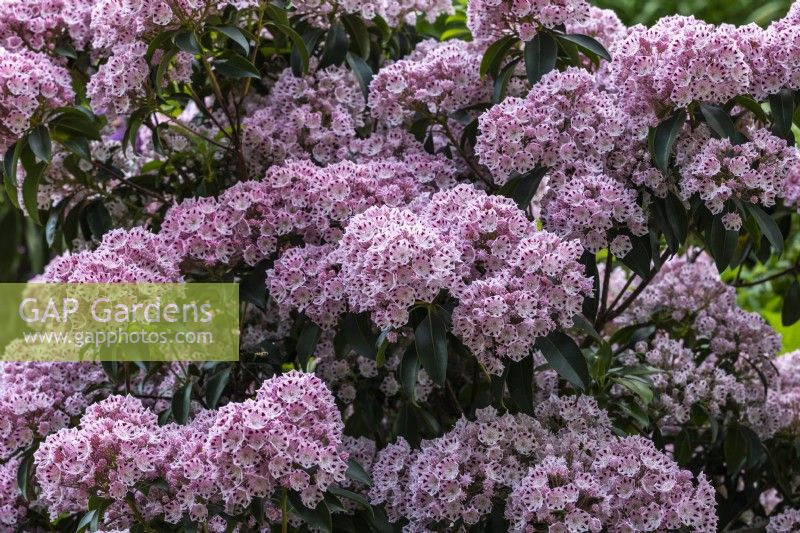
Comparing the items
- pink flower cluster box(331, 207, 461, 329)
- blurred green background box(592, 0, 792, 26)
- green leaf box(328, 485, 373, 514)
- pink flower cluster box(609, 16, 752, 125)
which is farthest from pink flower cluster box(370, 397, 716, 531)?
blurred green background box(592, 0, 792, 26)

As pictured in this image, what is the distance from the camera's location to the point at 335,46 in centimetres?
261

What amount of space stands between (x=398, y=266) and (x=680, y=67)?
0.74m

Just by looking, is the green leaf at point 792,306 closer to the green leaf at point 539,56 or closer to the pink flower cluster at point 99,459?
the green leaf at point 539,56

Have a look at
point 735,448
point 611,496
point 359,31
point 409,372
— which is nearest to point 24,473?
point 409,372

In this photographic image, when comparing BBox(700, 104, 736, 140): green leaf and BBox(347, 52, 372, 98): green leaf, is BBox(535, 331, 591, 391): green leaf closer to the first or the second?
BBox(700, 104, 736, 140): green leaf

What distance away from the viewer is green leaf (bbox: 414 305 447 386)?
1893 millimetres

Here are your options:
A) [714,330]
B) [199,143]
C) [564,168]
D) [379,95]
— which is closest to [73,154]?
[199,143]

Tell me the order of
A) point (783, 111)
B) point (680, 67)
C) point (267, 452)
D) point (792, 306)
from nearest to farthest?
point (267, 452) → point (680, 67) → point (783, 111) → point (792, 306)

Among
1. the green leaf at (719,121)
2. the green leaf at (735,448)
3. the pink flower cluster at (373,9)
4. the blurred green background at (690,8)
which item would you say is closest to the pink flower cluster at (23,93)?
the pink flower cluster at (373,9)

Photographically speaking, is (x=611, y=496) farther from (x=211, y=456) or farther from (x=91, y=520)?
(x=91, y=520)

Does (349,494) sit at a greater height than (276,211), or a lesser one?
lesser

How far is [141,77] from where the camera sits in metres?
2.25

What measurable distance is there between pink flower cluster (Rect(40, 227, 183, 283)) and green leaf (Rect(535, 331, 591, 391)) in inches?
31.9

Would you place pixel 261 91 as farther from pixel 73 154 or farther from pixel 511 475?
pixel 511 475
